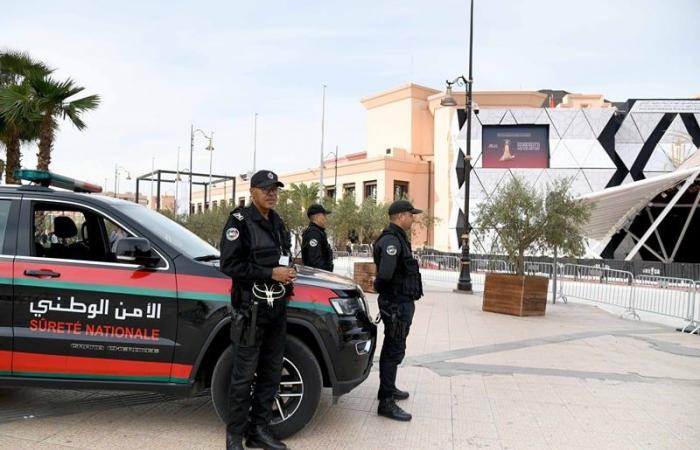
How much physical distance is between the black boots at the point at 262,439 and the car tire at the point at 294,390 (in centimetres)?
15

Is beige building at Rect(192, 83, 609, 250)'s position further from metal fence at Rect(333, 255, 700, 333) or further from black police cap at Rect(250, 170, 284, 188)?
black police cap at Rect(250, 170, 284, 188)

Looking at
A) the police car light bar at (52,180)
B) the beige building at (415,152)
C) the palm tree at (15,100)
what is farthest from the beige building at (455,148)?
the police car light bar at (52,180)

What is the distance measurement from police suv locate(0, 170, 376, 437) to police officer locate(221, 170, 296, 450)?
230 millimetres

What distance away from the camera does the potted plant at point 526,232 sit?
494 inches

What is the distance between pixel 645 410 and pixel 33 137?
16505mm

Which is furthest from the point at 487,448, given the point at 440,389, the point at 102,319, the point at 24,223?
the point at 24,223

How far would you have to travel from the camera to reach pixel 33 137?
16078 millimetres

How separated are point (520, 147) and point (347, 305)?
45142 mm

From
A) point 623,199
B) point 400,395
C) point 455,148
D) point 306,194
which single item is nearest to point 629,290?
point 400,395

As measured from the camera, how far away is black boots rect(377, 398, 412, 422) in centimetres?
480

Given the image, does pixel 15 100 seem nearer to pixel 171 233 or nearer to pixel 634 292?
pixel 171 233

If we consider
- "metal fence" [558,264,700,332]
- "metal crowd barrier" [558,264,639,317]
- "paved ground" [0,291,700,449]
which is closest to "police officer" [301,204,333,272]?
"paved ground" [0,291,700,449]

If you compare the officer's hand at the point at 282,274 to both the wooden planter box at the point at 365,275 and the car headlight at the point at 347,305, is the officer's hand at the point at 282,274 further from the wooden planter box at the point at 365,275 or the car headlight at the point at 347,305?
the wooden planter box at the point at 365,275

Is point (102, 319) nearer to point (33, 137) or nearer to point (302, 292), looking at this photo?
point (302, 292)
